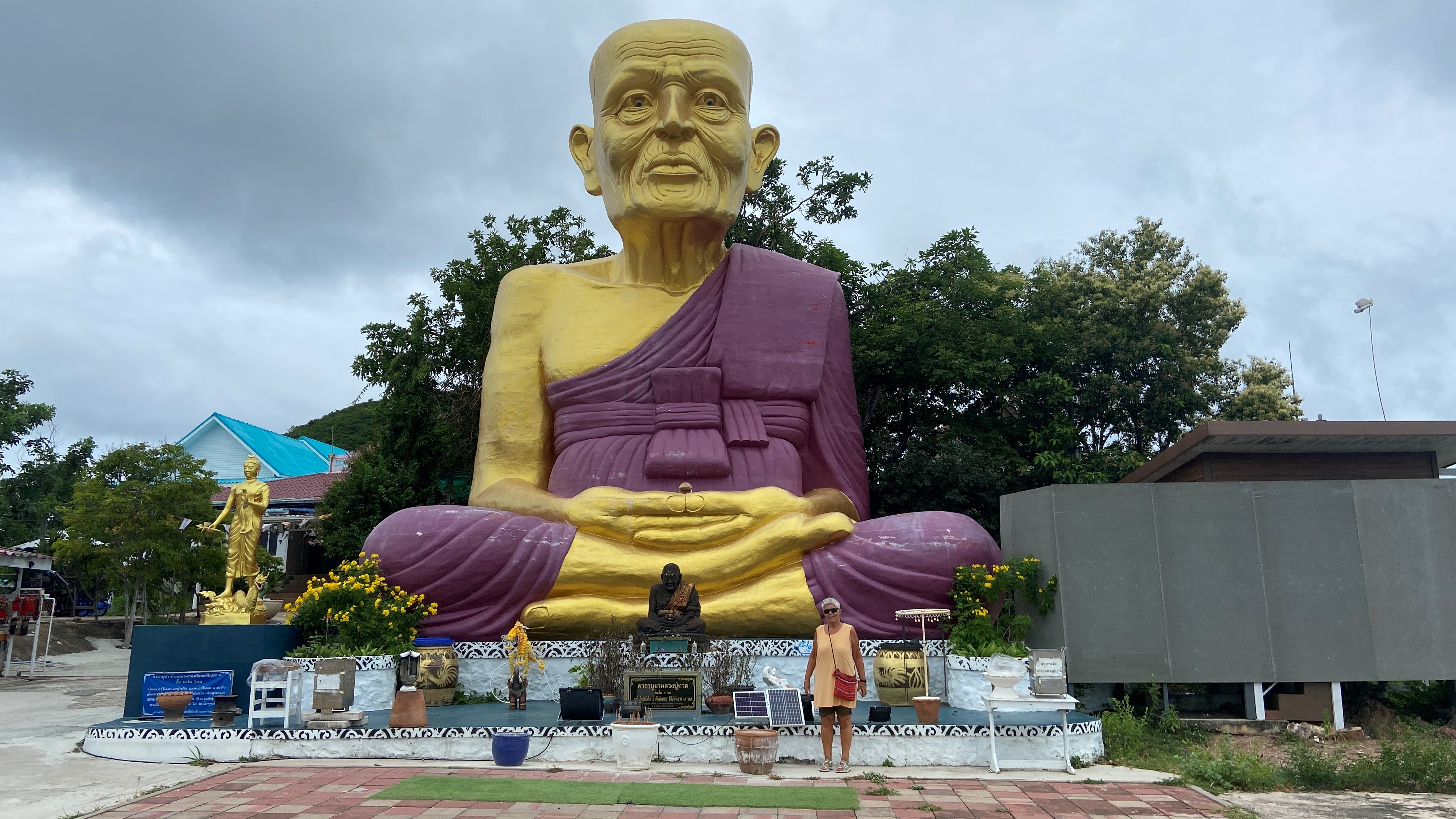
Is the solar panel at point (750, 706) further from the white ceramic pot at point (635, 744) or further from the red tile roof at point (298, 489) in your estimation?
the red tile roof at point (298, 489)

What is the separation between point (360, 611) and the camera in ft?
25.5

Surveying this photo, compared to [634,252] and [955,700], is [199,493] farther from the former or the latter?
[955,700]

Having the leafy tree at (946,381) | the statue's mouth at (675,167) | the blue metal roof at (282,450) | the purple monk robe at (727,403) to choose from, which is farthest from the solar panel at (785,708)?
the blue metal roof at (282,450)

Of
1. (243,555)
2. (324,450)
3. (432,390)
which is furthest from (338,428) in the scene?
(243,555)

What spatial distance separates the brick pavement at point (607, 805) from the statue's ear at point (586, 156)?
6.58 meters

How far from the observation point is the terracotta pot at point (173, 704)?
6.78 m

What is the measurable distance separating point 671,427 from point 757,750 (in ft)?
13.9

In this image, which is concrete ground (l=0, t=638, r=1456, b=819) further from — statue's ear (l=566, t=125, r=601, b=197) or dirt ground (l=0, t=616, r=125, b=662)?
dirt ground (l=0, t=616, r=125, b=662)

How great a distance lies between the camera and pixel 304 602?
26.2 ft

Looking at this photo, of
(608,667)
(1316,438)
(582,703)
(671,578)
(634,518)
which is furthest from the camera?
(1316,438)

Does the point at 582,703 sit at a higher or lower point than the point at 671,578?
lower

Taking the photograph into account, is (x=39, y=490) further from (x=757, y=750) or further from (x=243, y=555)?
(x=757, y=750)

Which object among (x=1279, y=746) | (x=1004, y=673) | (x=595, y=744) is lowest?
(x=1279, y=746)

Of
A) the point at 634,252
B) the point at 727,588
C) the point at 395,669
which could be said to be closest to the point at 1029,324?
the point at 634,252
